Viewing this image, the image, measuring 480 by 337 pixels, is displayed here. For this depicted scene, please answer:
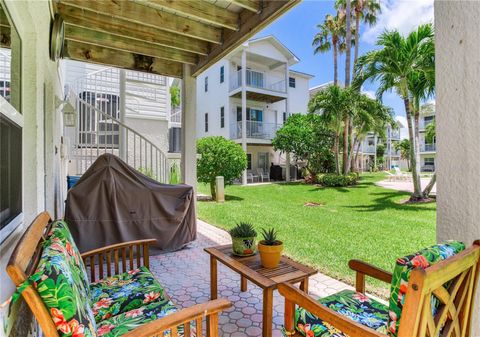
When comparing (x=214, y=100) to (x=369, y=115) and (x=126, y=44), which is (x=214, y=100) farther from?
(x=126, y=44)

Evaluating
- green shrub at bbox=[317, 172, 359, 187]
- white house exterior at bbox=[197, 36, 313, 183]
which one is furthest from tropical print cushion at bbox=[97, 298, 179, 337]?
white house exterior at bbox=[197, 36, 313, 183]

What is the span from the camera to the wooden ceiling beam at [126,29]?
11.2 feet

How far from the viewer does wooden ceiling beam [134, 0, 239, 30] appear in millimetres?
3193

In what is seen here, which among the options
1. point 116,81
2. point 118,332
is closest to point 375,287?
point 118,332

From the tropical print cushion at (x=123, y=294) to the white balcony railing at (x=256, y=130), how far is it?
48.1ft

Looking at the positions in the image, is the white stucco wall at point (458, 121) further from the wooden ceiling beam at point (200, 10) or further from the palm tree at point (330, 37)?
the palm tree at point (330, 37)

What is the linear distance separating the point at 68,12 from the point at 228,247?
3317 millimetres

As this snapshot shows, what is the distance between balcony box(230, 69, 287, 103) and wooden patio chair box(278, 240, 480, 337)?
1532cm

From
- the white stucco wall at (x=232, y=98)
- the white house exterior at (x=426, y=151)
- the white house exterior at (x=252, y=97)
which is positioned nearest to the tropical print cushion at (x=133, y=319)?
the white house exterior at (x=252, y=97)

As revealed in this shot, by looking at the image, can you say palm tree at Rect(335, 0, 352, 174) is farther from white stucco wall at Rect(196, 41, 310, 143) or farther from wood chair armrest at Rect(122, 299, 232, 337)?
wood chair armrest at Rect(122, 299, 232, 337)

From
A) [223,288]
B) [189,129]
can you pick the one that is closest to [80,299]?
[223,288]

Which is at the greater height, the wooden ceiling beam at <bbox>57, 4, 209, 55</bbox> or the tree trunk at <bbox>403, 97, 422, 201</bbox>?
the wooden ceiling beam at <bbox>57, 4, 209, 55</bbox>

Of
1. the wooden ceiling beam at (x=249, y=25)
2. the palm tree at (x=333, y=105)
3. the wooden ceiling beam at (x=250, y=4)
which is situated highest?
the palm tree at (x=333, y=105)

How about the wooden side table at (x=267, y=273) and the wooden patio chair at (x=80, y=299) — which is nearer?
the wooden patio chair at (x=80, y=299)
